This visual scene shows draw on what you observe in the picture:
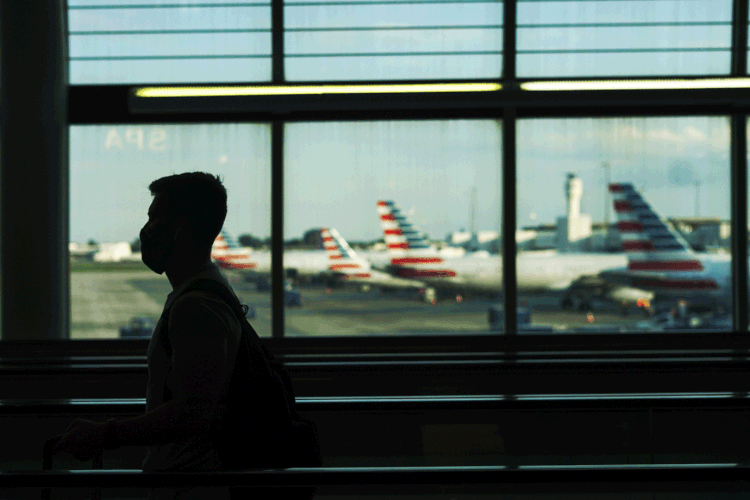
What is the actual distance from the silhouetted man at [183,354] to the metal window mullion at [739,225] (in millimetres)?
6480

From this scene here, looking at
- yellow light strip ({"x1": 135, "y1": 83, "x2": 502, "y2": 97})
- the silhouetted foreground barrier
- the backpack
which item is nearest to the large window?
yellow light strip ({"x1": 135, "y1": 83, "x2": 502, "y2": 97})

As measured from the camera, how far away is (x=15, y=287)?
6.45m

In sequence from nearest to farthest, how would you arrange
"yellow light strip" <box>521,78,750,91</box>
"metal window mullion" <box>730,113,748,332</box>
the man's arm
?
1. the man's arm
2. "yellow light strip" <box>521,78,750,91</box>
3. "metal window mullion" <box>730,113,748,332</box>

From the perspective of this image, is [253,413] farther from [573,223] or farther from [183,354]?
[573,223]

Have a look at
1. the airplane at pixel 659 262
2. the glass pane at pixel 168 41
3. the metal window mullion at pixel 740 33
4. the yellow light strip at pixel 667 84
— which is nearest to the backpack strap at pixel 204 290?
the yellow light strip at pixel 667 84

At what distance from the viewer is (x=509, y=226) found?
21.7ft

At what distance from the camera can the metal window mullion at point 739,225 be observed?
656 centimetres

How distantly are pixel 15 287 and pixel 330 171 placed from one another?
11.0ft

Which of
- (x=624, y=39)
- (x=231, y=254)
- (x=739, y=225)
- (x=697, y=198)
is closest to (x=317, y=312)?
(x=231, y=254)

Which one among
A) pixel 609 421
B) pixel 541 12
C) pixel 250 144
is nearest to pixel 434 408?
pixel 609 421

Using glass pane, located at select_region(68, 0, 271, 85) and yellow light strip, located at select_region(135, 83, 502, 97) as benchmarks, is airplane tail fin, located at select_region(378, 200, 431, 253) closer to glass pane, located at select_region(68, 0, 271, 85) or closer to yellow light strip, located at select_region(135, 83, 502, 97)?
yellow light strip, located at select_region(135, 83, 502, 97)

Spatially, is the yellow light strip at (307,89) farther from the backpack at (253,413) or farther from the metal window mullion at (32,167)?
→ the backpack at (253,413)

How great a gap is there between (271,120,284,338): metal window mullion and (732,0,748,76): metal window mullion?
185 inches

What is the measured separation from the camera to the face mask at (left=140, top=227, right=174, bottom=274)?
60.3 inches
